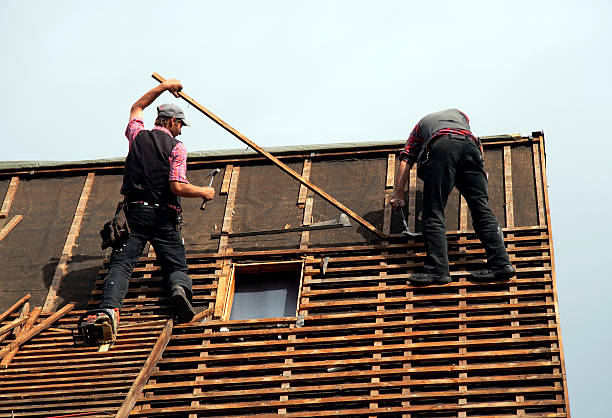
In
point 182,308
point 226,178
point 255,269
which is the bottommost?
point 182,308

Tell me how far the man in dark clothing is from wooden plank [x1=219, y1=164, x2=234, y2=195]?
5.92 feet

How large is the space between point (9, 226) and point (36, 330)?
6.19ft

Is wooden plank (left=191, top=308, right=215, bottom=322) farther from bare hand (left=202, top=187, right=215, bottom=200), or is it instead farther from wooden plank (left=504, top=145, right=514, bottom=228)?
wooden plank (left=504, top=145, right=514, bottom=228)

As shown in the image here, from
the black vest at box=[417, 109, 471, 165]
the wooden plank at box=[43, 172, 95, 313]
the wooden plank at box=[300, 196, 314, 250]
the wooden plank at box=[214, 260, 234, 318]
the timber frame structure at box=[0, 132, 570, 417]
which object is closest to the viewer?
the timber frame structure at box=[0, 132, 570, 417]

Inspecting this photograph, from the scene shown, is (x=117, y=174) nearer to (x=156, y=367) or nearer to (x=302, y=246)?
(x=302, y=246)

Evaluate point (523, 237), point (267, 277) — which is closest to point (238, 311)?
point (267, 277)

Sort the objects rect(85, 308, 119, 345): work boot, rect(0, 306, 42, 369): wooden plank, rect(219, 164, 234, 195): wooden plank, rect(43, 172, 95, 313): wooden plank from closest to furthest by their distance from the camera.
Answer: rect(85, 308, 119, 345): work boot, rect(0, 306, 42, 369): wooden plank, rect(43, 172, 95, 313): wooden plank, rect(219, 164, 234, 195): wooden plank

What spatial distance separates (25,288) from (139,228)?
1.44m

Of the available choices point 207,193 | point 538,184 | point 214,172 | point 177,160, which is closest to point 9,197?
point 214,172

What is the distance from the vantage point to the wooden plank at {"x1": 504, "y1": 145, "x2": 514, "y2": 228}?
9797 mm

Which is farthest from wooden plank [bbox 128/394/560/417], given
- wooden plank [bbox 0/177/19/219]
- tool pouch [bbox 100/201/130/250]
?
wooden plank [bbox 0/177/19/219]

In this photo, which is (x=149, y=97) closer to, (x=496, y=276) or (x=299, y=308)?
(x=299, y=308)

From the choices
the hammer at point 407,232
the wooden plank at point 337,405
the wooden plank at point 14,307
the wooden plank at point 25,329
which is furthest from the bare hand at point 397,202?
the wooden plank at point 14,307

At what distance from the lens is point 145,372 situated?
8.50m
